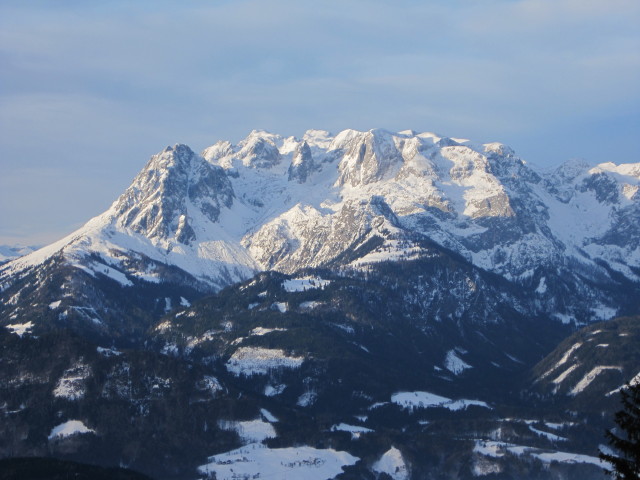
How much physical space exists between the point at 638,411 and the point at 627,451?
2618mm

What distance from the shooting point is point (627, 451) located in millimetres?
78250

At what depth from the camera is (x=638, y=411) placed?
77625 millimetres
